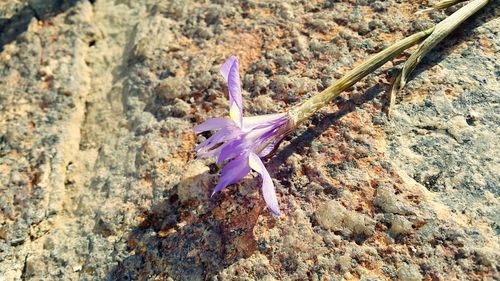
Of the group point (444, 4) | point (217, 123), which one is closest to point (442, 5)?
point (444, 4)

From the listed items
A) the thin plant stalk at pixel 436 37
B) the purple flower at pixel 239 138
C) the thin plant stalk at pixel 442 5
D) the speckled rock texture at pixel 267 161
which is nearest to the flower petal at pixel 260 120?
the purple flower at pixel 239 138

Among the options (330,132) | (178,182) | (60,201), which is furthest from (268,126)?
(60,201)

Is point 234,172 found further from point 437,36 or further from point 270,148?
point 437,36

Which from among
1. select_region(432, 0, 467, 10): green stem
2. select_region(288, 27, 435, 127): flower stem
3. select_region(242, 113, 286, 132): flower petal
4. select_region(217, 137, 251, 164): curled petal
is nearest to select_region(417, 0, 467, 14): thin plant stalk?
select_region(432, 0, 467, 10): green stem

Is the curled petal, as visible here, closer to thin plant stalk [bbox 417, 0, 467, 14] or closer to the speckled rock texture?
the speckled rock texture

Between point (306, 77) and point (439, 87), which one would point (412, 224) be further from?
point (306, 77)
